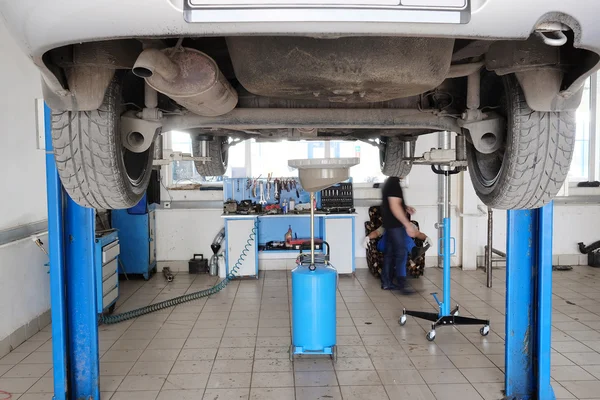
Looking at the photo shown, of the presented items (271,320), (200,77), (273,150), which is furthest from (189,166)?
(200,77)

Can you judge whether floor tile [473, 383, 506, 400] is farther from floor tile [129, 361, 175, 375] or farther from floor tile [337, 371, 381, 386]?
floor tile [129, 361, 175, 375]

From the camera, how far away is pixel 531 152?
4.99 ft

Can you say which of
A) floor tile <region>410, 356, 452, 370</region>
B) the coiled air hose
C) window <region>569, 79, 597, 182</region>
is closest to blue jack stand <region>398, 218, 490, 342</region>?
floor tile <region>410, 356, 452, 370</region>

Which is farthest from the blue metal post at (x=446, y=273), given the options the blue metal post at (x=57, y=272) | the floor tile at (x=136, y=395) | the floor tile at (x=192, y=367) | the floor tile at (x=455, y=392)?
the blue metal post at (x=57, y=272)

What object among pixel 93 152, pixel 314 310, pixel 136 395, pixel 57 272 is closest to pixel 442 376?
pixel 314 310

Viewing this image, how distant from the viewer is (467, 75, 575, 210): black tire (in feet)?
4.91

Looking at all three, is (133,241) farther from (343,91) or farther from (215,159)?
(343,91)

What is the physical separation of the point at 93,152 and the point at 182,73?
0.43 m

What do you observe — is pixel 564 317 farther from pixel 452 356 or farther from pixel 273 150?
pixel 273 150

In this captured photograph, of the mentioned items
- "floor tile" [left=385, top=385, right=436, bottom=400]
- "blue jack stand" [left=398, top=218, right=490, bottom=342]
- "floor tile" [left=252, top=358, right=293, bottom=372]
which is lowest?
"floor tile" [left=385, top=385, right=436, bottom=400]

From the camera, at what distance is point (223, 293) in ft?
16.3

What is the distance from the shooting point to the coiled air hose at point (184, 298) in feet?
13.1

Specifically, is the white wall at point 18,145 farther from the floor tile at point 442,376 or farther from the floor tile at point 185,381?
the floor tile at point 442,376

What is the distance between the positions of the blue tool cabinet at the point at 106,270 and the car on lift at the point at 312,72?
215cm
